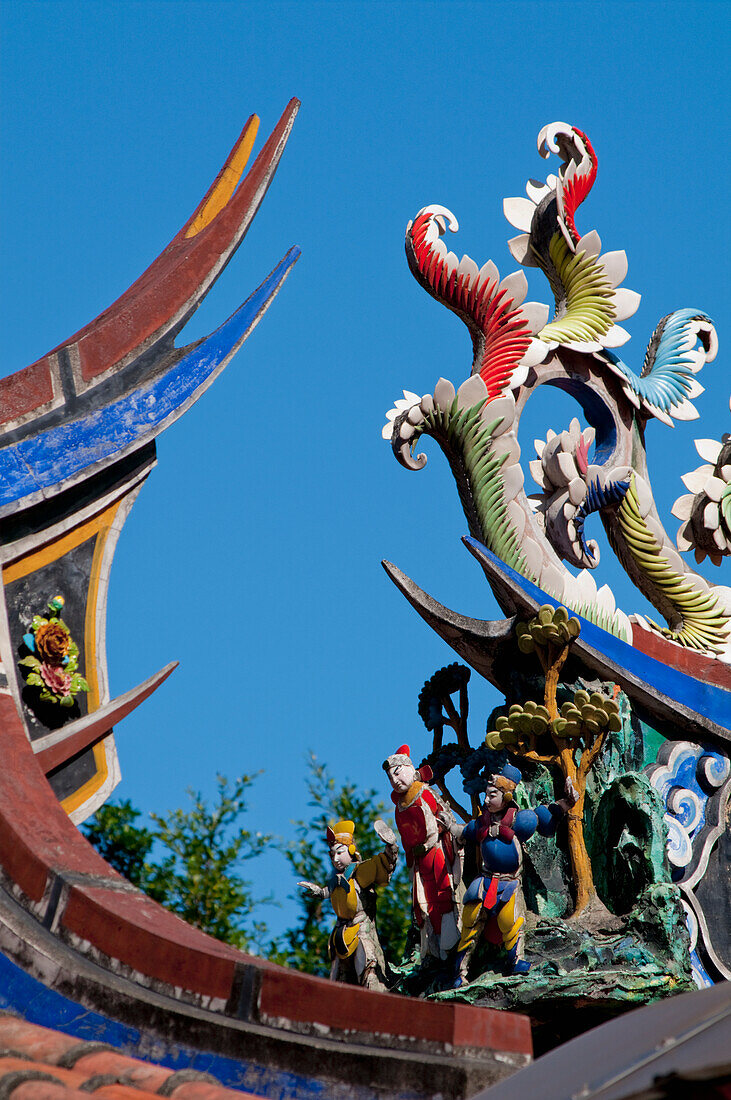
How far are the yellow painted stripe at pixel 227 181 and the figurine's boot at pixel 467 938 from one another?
4523 millimetres

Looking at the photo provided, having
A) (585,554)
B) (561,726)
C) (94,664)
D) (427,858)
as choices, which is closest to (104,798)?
(94,664)

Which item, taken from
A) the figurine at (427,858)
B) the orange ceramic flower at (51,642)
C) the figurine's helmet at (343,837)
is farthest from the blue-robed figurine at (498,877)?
the orange ceramic flower at (51,642)

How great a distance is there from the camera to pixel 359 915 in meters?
9.13

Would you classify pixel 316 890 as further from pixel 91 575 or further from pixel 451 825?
pixel 91 575

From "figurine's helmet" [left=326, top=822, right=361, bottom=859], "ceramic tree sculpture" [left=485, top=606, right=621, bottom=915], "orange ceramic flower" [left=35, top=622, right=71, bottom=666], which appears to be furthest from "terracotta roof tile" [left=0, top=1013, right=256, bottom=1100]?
"ceramic tree sculpture" [left=485, top=606, right=621, bottom=915]

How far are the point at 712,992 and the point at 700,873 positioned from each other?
614 centimetres

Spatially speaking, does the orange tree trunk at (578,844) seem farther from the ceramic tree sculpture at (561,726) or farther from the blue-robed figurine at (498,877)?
the blue-robed figurine at (498,877)

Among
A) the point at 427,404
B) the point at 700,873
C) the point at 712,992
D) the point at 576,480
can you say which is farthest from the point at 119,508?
the point at 712,992

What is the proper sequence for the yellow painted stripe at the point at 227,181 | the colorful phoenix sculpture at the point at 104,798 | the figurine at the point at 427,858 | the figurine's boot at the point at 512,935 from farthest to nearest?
1. the yellow painted stripe at the point at 227,181
2. the figurine at the point at 427,858
3. the figurine's boot at the point at 512,935
4. the colorful phoenix sculpture at the point at 104,798

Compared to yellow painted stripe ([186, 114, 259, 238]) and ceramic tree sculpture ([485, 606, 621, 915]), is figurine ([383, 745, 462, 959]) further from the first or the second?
yellow painted stripe ([186, 114, 259, 238])

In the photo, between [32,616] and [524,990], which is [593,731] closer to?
[524,990]

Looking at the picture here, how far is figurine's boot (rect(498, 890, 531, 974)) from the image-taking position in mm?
8562

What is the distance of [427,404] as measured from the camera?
1059 cm

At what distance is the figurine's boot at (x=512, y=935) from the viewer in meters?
8.56
